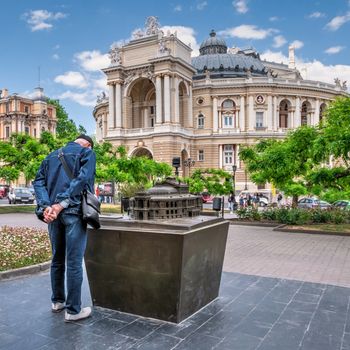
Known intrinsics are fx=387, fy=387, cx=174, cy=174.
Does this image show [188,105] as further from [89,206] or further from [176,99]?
[89,206]

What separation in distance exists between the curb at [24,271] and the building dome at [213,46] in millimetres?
63093

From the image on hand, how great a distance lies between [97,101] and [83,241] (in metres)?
62.0

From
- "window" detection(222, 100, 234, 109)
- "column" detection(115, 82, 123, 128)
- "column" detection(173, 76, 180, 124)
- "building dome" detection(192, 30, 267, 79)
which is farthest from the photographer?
"building dome" detection(192, 30, 267, 79)

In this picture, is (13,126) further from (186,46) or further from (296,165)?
(296,165)

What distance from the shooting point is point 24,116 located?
6831 cm

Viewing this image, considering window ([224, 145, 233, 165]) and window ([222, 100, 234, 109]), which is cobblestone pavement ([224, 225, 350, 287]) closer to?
window ([224, 145, 233, 165])

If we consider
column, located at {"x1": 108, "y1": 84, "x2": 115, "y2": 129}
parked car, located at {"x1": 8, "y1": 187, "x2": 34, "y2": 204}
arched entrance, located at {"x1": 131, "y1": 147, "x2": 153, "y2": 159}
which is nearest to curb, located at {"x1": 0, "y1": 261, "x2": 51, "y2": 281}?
parked car, located at {"x1": 8, "y1": 187, "x2": 34, "y2": 204}

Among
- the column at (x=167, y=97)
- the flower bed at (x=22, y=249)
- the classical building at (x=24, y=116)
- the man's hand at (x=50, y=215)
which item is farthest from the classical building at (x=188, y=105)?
the man's hand at (x=50, y=215)

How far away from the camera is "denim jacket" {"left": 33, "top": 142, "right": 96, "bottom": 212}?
4457mm

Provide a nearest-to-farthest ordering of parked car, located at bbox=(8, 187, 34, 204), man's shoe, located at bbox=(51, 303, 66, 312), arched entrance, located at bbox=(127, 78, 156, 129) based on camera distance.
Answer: man's shoe, located at bbox=(51, 303, 66, 312)
parked car, located at bbox=(8, 187, 34, 204)
arched entrance, located at bbox=(127, 78, 156, 129)

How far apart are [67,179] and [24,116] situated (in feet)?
227

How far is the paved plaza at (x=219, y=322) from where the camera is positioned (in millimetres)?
4184

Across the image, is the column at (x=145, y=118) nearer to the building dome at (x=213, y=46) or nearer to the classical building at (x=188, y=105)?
the classical building at (x=188, y=105)

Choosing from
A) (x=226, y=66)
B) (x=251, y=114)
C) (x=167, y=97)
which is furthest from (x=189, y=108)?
(x=226, y=66)
